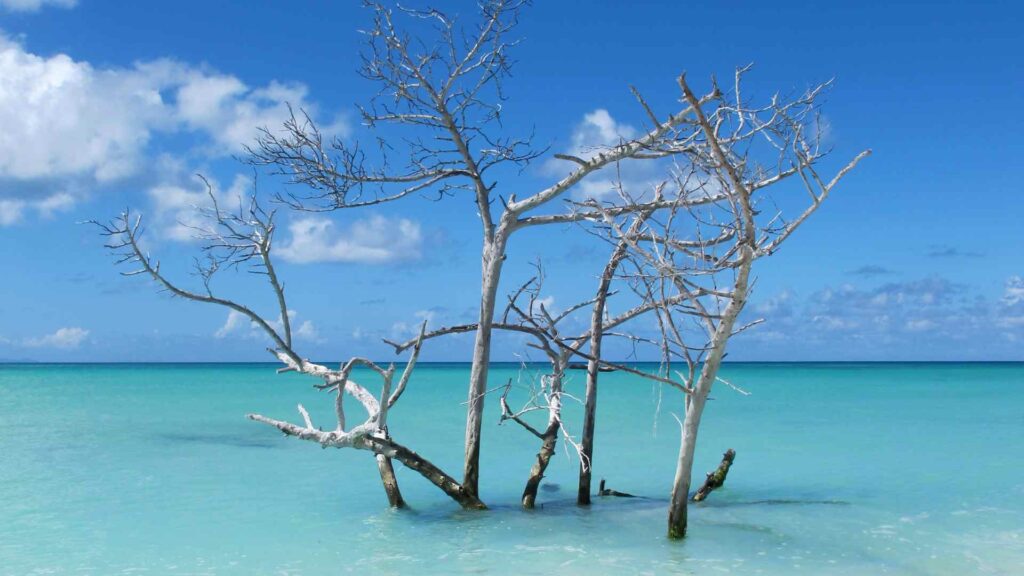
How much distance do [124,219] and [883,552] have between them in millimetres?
6975

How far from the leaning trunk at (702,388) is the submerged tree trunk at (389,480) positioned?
3.01 meters

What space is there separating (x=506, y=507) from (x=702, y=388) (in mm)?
3370

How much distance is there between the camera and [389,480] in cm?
909

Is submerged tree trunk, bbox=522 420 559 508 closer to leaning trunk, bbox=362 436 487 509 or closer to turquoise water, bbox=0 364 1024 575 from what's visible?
turquoise water, bbox=0 364 1024 575

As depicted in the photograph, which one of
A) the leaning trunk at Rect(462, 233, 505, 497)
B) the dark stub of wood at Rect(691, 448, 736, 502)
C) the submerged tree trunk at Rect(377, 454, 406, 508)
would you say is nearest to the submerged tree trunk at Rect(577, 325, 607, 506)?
the leaning trunk at Rect(462, 233, 505, 497)

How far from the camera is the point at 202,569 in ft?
23.4

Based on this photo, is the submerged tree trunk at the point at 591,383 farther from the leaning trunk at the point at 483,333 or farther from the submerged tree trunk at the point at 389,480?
the submerged tree trunk at the point at 389,480

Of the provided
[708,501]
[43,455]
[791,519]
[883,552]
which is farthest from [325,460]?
[883,552]

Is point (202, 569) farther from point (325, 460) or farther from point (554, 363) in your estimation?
point (325, 460)

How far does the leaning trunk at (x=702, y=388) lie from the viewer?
6.29 m

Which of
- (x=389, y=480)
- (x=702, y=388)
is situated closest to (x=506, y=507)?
(x=389, y=480)

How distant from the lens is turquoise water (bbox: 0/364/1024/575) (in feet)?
24.0

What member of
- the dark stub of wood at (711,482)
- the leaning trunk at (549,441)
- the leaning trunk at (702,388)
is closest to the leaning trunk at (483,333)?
the leaning trunk at (549,441)

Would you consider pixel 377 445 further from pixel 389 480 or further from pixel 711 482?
pixel 711 482
